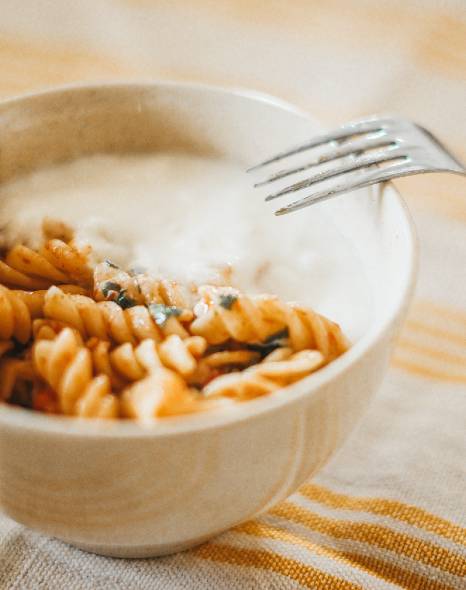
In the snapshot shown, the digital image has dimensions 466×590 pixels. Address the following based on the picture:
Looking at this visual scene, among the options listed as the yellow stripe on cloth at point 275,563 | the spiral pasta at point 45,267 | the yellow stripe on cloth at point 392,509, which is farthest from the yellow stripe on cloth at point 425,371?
the spiral pasta at point 45,267

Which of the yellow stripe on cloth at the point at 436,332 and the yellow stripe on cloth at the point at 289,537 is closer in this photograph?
the yellow stripe on cloth at the point at 289,537

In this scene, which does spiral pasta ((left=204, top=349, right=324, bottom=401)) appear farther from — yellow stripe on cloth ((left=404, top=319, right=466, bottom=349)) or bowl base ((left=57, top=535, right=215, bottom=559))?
yellow stripe on cloth ((left=404, top=319, right=466, bottom=349))

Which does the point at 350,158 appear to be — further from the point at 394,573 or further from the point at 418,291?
the point at 394,573

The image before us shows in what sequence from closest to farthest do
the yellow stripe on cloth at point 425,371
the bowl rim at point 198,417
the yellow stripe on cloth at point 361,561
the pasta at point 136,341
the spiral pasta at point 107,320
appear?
the bowl rim at point 198,417, the pasta at point 136,341, the spiral pasta at point 107,320, the yellow stripe on cloth at point 361,561, the yellow stripe on cloth at point 425,371

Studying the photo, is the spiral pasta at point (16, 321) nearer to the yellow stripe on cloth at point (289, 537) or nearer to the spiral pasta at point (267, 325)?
the spiral pasta at point (267, 325)

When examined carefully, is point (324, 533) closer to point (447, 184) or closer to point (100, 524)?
point (100, 524)

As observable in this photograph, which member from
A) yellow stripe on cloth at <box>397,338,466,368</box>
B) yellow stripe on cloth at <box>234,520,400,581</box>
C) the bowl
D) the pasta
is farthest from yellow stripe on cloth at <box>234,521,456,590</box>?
yellow stripe on cloth at <box>397,338,466,368</box>
